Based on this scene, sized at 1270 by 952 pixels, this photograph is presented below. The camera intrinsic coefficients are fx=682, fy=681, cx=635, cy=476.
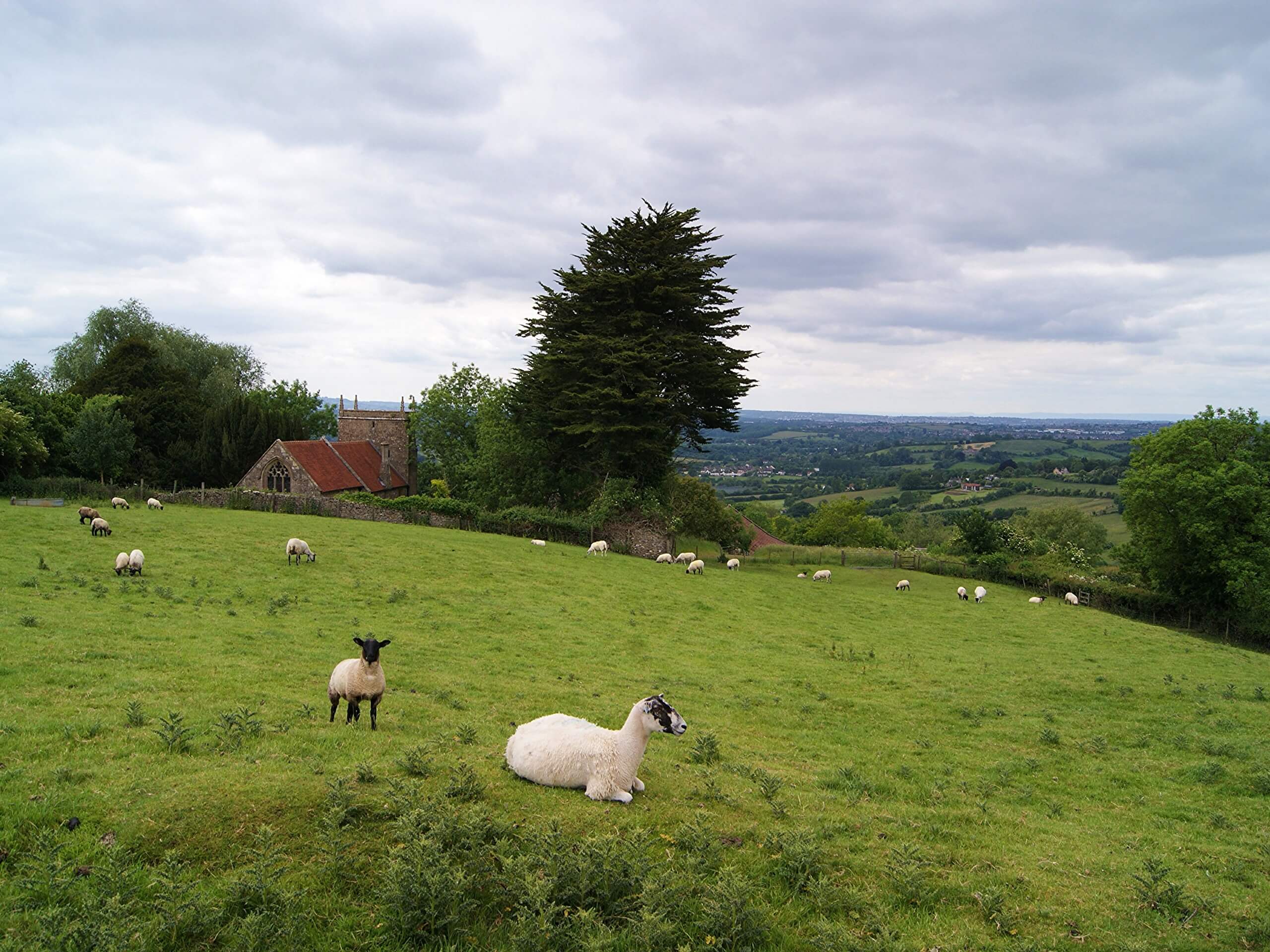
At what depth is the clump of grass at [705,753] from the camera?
11227 mm

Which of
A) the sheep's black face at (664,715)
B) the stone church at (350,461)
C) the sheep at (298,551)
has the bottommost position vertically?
the sheep at (298,551)

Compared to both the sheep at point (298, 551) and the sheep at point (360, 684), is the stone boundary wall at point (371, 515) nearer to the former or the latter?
the sheep at point (298, 551)

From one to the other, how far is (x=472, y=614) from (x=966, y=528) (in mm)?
41728

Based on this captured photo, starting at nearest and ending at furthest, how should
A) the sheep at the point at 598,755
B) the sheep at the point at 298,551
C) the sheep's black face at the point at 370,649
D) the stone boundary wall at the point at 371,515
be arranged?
1. the sheep at the point at 598,755
2. the sheep's black face at the point at 370,649
3. the sheep at the point at 298,551
4. the stone boundary wall at the point at 371,515

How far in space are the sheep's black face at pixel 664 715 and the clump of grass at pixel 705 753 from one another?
8.41ft

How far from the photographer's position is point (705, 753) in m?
11.3

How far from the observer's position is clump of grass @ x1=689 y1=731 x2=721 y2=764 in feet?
36.8

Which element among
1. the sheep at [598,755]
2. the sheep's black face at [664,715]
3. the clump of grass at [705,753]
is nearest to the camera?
the sheep at [598,755]

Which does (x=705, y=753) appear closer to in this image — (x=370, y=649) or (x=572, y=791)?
(x=572, y=791)

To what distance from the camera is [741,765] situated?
11062mm

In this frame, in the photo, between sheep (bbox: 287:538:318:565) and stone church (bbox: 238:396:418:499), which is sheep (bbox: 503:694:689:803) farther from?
stone church (bbox: 238:396:418:499)

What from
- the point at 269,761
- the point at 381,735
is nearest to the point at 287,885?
the point at 269,761

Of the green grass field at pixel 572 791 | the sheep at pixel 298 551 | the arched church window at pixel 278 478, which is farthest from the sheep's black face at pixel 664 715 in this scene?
the arched church window at pixel 278 478

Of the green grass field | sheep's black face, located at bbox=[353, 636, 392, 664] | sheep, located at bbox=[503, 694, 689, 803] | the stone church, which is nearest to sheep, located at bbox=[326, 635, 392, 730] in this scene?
sheep's black face, located at bbox=[353, 636, 392, 664]
